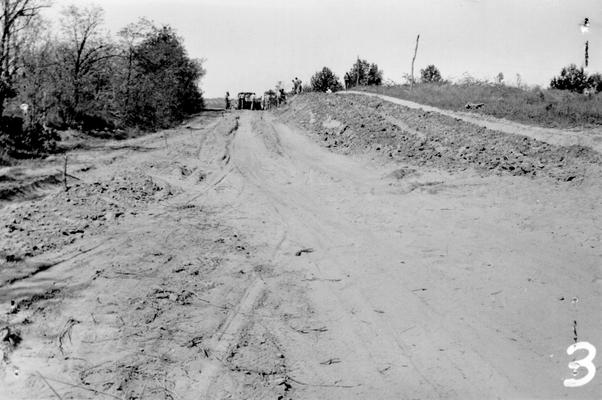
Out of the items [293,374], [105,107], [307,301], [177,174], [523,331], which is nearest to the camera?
[293,374]

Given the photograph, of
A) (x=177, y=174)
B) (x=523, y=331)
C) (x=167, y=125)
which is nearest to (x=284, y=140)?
(x=177, y=174)

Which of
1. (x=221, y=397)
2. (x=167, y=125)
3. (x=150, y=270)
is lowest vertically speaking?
(x=221, y=397)

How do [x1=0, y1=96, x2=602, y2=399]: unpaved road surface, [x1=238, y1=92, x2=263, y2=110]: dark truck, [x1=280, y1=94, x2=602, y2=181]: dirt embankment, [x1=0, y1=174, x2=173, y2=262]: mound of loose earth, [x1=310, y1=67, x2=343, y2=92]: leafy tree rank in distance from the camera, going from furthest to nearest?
1. [x1=310, y1=67, x2=343, y2=92]: leafy tree
2. [x1=238, y1=92, x2=263, y2=110]: dark truck
3. [x1=280, y1=94, x2=602, y2=181]: dirt embankment
4. [x1=0, y1=174, x2=173, y2=262]: mound of loose earth
5. [x1=0, y1=96, x2=602, y2=399]: unpaved road surface

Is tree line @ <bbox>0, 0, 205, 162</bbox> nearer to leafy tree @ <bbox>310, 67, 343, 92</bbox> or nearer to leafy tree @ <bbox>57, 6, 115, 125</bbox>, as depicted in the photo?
leafy tree @ <bbox>57, 6, 115, 125</bbox>

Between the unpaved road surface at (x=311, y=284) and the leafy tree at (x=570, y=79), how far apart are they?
32.9 m

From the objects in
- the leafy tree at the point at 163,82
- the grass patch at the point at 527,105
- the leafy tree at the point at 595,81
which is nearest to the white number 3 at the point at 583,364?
the grass patch at the point at 527,105

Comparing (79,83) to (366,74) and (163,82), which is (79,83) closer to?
(163,82)

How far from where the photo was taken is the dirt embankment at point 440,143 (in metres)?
10.5

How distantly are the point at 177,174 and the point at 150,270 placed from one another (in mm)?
5882

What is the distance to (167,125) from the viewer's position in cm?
2392

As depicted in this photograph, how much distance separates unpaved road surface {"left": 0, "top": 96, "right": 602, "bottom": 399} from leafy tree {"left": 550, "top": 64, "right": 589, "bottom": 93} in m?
32.9

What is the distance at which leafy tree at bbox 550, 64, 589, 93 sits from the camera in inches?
1527

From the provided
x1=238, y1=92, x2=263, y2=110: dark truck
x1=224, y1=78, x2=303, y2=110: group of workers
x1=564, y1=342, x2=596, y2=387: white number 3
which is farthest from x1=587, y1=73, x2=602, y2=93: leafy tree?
x1=564, y1=342, x2=596, y2=387: white number 3

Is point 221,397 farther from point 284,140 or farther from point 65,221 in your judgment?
point 284,140
